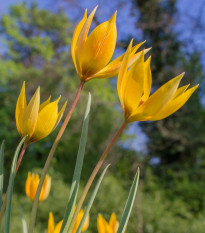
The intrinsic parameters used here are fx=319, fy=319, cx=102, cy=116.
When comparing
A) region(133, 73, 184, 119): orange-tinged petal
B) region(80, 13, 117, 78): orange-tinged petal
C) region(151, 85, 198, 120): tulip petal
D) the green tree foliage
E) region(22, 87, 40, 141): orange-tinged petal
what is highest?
region(80, 13, 117, 78): orange-tinged petal

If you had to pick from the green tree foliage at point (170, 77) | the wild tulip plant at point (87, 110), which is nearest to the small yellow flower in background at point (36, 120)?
the wild tulip plant at point (87, 110)

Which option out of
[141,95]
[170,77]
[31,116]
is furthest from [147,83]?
[170,77]

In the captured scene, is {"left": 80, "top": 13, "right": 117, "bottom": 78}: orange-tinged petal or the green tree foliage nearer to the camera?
{"left": 80, "top": 13, "right": 117, "bottom": 78}: orange-tinged petal

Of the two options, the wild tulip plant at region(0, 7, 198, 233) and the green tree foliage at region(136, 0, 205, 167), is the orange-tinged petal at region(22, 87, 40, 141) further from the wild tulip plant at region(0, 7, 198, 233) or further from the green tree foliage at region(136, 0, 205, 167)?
the green tree foliage at region(136, 0, 205, 167)

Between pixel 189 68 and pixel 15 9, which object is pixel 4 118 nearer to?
pixel 189 68

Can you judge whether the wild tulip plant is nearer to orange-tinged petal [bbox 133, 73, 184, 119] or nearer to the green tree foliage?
orange-tinged petal [bbox 133, 73, 184, 119]

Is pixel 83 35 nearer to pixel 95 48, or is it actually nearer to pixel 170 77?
pixel 95 48

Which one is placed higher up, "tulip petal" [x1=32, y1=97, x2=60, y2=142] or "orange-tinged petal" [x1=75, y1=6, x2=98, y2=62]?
"orange-tinged petal" [x1=75, y1=6, x2=98, y2=62]

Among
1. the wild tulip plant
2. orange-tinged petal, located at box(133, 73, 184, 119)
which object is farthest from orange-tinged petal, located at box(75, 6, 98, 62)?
orange-tinged petal, located at box(133, 73, 184, 119)

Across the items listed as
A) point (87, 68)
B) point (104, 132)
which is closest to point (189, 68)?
point (104, 132)
